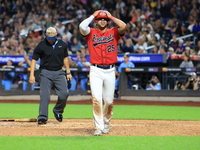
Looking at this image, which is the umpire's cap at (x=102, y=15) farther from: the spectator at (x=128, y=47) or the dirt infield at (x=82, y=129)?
the spectator at (x=128, y=47)

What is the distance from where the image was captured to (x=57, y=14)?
2317 cm

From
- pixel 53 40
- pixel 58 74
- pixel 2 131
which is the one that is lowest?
pixel 2 131

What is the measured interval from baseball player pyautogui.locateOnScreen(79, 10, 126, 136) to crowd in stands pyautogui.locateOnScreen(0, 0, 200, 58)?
9.72m

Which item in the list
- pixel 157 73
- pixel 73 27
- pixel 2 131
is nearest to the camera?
pixel 2 131

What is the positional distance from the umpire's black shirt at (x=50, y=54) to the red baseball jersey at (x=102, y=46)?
170 centimetres

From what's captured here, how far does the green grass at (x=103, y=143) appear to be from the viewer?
5.97 meters

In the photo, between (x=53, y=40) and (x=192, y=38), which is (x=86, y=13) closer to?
(x=192, y=38)

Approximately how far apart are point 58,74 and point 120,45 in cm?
1011

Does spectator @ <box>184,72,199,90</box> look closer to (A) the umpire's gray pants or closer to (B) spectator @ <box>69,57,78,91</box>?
(B) spectator @ <box>69,57,78,91</box>

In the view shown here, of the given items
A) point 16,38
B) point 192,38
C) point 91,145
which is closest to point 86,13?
point 16,38

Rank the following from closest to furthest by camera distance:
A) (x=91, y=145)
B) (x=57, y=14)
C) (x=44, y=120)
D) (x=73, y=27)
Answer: (x=91, y=145)
(x=44, y=120)
(x=73, y=27)
(x=57, y=14)

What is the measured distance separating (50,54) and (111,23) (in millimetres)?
12296

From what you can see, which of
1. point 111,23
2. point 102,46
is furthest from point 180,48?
point 102,46

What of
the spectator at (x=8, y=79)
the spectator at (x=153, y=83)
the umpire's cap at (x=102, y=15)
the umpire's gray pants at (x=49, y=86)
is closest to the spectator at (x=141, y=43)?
the spectator at (x=153, y=83)
